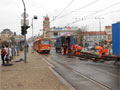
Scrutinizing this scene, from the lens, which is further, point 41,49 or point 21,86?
point 41,49

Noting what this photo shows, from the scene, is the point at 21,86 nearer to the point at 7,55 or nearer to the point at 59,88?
the point at 59,88

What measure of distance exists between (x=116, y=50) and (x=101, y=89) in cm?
867

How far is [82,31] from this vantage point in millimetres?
81250

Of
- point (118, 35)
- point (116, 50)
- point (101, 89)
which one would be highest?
point (118, 35)

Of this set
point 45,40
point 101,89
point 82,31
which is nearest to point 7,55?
point 101,89

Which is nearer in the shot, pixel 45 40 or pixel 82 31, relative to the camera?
pixel 45 40

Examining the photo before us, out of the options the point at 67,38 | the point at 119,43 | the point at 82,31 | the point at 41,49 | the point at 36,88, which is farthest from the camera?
the point at 82,31

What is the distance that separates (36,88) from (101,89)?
251 centimetres

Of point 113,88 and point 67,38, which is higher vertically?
point 67,38

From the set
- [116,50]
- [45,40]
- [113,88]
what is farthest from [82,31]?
[113,88]

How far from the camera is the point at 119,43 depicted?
14.7 metres

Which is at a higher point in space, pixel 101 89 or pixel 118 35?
pixel 118 35

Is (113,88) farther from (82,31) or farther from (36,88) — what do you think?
(82,31)

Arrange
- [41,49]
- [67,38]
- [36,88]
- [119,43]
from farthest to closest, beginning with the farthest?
[41,49] → [67,38] → [119,43] → [36,88]
